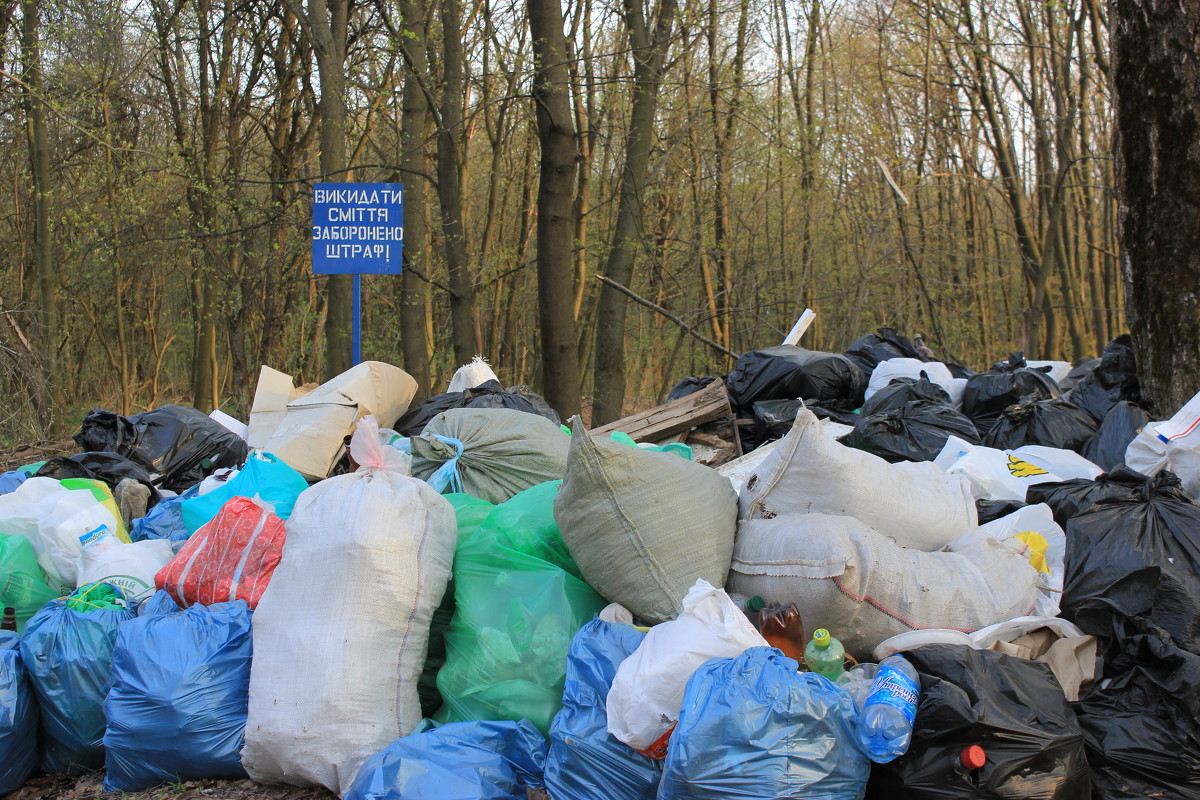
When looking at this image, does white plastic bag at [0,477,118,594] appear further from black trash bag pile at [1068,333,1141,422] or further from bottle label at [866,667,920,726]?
black trash bag pile at [1068,333,1141,422]

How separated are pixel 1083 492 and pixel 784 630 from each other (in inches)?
54.4

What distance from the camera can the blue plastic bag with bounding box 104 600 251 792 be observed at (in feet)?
8.59

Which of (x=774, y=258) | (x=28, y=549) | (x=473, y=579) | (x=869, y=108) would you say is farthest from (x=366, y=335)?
(x=473, y=579)

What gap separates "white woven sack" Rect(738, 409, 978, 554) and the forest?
4.83 meters

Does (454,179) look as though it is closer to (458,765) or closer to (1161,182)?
(1161,182)

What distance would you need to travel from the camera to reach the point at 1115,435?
3.94 meters

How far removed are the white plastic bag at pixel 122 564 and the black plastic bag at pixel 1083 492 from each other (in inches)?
124

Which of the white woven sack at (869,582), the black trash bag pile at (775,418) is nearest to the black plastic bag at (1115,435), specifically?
the black trash bag pile at (775,418)

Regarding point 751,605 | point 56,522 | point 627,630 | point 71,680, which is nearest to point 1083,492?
point 751,605

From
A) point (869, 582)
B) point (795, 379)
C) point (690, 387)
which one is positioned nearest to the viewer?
point (869, 582)

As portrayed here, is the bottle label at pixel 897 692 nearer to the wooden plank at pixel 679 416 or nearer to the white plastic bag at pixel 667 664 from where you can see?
the white plastic bag at pixel 667 664

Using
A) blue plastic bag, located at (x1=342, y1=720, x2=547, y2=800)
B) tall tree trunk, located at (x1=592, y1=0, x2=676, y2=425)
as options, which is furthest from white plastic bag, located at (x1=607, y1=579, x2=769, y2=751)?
tall tree trunk, located at (x1=592, y1=0, x2=676, y2=425)

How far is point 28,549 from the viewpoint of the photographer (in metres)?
3.38

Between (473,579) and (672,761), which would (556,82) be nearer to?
(473,579)
